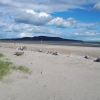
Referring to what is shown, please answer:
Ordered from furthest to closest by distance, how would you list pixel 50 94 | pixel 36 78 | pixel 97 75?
pixel 97 75 → pixel 36 78 → pixel 50 94

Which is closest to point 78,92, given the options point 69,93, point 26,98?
point 69,93

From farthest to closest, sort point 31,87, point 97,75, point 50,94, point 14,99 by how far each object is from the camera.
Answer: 1. point 97,75
2. point 31,87
3. point 50,94
4. point 14,99

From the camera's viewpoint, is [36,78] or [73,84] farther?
[36,78]

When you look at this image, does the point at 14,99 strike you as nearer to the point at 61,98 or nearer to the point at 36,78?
the point at 61,98

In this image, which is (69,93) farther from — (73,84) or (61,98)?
(73,84)

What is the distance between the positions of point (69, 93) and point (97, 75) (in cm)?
434

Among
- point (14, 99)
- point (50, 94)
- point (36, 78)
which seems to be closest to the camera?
point (14, 99)

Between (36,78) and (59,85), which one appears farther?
(36,78)

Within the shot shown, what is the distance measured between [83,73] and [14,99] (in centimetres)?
618

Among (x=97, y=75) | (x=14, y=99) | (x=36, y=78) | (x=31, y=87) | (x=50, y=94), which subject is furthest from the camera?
(x=97, y=75)

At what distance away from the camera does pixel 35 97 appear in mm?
10070

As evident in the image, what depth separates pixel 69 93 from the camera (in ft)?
34.9

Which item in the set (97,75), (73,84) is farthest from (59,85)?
(97,75)

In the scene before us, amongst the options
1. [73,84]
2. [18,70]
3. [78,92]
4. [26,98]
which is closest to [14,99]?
[26,98]
